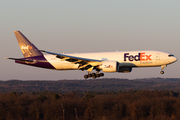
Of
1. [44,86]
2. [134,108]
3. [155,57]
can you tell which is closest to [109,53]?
[155,57]

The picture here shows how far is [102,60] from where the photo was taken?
50.2 metres

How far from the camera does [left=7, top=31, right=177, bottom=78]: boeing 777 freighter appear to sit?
48094 millimetres

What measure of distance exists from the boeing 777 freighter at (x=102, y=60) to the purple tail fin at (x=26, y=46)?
0.70 feet

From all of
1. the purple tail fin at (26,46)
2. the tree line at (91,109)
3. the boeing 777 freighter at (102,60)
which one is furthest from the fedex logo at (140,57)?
the purple tail fin at (26,46)

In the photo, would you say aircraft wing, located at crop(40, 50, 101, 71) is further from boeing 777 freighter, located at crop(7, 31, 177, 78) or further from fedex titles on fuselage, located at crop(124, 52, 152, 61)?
fedex titles on fuselage, located at crop(124, 52, 152, 61)

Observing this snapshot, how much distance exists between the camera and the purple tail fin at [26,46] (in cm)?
5659

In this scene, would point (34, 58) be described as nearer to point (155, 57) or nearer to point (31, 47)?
point (31, 47)

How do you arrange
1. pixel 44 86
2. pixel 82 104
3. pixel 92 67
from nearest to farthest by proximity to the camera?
pixel 92 67
pixel 82 104
pixel 44 86

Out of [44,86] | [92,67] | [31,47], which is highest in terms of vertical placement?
[31,47]

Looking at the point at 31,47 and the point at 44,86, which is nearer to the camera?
the point at 31,47

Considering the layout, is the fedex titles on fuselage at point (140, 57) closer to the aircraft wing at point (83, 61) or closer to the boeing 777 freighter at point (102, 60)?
the boeing 777 freighter at point (102, 60)

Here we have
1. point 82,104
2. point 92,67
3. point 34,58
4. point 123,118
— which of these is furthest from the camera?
point 82,104

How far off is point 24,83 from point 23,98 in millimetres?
102436

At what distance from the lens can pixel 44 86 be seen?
166250 millimetres
